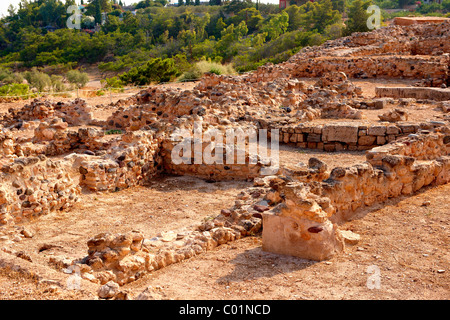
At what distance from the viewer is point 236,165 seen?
9531 mm

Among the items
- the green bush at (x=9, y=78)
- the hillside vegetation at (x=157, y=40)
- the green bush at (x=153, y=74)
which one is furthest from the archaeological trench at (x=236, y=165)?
the green bush at (x=9, y=78)

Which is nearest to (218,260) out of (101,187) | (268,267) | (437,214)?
(268,267)

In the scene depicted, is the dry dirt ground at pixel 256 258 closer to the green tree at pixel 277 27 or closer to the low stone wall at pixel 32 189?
the low stone wall at pixel 32 189

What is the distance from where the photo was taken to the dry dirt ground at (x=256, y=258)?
14.4ft

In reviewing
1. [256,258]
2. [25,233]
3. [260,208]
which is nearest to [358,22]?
[260,208]

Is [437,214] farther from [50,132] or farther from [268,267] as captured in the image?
[50,132]

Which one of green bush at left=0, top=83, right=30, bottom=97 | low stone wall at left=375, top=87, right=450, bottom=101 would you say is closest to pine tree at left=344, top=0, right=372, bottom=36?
low stone wall at left=375, top=87, right=450, bottom=101

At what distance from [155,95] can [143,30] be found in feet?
147

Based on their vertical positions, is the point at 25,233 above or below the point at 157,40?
below

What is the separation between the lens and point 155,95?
50.4 ft

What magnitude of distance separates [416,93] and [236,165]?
9112 mm

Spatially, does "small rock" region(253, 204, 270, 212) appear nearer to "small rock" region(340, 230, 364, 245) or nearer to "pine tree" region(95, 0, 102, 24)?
"small rock" region(340, 230, 364, 245)

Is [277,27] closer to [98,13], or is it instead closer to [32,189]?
[98,13]

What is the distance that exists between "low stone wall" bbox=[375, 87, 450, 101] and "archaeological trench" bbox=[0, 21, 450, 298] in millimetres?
33
